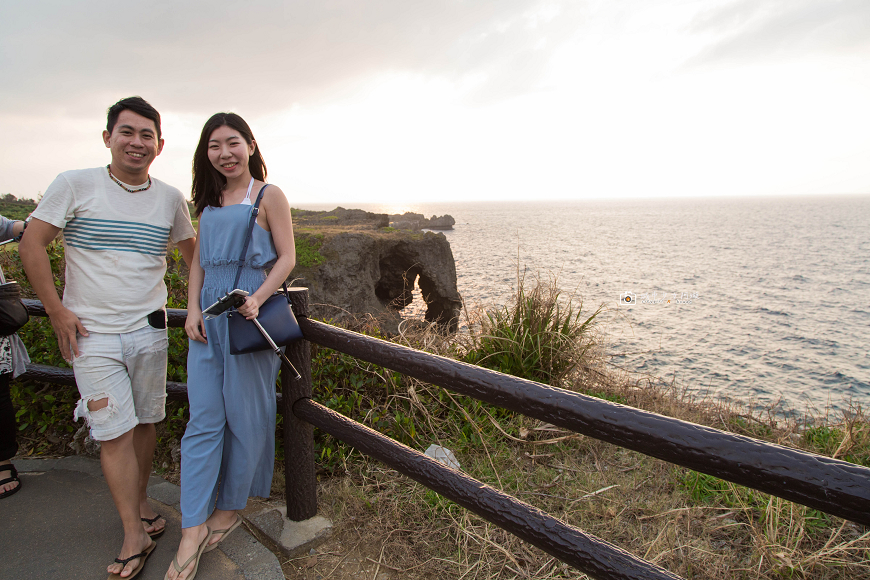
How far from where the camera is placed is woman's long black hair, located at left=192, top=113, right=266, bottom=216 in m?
2.19

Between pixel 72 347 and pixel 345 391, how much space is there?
179cm

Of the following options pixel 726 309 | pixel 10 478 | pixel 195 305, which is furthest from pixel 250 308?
pixel 726 309

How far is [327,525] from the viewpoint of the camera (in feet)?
8.09

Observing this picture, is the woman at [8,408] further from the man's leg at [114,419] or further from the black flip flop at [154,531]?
the black flip flop at [154,531]

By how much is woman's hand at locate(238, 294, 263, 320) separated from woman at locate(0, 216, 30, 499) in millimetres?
1648

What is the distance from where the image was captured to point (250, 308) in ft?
6.39

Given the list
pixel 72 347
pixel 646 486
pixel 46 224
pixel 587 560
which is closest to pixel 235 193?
pixel 46 224

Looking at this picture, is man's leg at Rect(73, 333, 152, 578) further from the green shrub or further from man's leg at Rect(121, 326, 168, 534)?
the green shrub

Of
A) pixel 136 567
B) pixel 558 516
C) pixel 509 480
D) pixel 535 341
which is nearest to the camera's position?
pixel 136 567

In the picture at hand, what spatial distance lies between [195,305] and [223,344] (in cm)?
27

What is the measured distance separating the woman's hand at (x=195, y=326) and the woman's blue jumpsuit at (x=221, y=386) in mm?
44

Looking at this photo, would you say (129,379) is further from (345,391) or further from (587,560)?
(587,560)

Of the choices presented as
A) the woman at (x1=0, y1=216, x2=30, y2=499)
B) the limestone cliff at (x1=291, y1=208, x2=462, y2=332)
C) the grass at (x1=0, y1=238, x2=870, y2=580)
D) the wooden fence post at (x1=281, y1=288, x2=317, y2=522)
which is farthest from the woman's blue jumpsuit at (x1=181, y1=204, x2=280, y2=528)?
the limestone cliff at (x1=291, y1=208, x2=462, y2=332)

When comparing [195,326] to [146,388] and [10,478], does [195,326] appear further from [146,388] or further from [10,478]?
[10,478]
